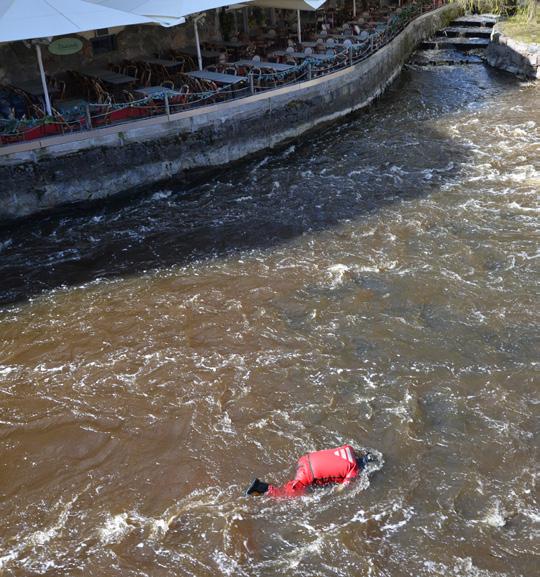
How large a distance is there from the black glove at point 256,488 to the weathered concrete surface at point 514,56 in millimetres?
21651

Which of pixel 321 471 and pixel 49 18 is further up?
pixel 49 18

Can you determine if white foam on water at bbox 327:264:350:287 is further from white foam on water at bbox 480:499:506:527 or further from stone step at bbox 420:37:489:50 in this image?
stone step at bbox 420:37:489:50

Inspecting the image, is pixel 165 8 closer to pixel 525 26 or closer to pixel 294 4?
pixel 294 4

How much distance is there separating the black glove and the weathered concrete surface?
21.7 metres

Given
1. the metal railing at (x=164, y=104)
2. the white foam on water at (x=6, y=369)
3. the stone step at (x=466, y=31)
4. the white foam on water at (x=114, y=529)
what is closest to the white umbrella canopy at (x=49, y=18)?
the metal railing at (x=164, y=104)

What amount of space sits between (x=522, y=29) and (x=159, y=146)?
18255mm

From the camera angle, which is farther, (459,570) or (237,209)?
(237,209)

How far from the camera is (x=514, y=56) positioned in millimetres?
25781

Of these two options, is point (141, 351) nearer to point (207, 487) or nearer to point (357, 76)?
point (207, 487)

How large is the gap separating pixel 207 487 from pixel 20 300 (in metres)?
5.87

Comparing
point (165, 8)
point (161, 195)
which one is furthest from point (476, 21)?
point (161, 195)

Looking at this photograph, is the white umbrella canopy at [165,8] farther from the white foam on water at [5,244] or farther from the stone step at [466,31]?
the stone step at [466,31]

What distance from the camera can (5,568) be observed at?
24.1ft

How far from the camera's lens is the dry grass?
26.4 metres
